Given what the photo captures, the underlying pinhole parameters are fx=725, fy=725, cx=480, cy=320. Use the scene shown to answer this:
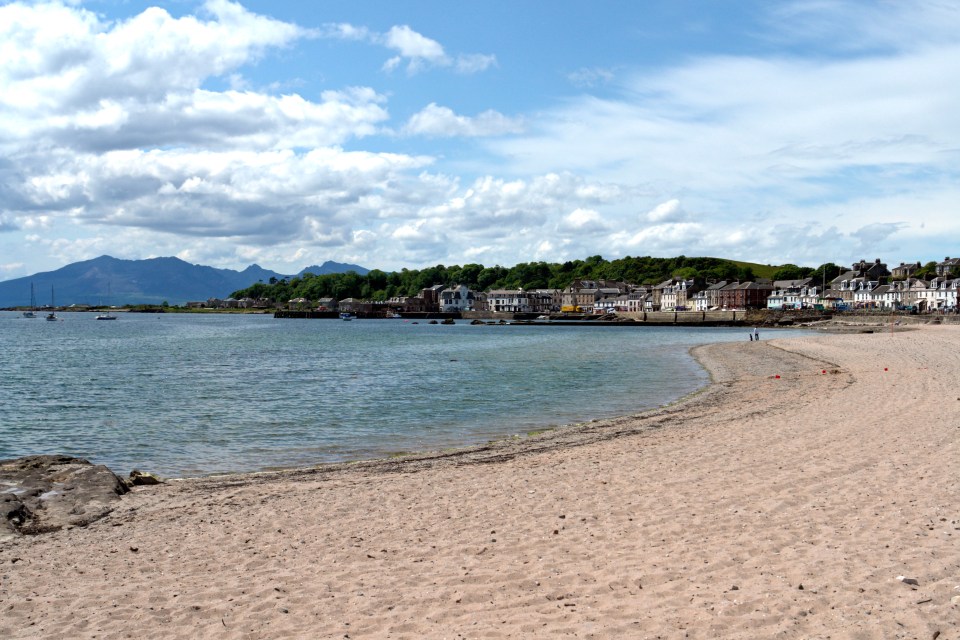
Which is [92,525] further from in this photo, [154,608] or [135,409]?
[135,409]

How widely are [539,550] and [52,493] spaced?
355 inches

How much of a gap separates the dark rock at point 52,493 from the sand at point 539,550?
1.84 ft

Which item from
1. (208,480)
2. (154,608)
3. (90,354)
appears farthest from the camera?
(90,354)

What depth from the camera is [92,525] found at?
11.0 m

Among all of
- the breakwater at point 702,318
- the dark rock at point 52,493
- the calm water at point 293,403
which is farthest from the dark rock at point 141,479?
the breakwater at point 702,318

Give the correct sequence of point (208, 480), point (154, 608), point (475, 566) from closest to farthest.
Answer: point (154, 608), point (475, 566), point (208, 480)

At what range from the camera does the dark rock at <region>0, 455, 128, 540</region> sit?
36.3 ft

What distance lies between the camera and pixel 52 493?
12.6m

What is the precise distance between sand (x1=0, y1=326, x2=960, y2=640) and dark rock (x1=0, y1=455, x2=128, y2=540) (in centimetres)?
56

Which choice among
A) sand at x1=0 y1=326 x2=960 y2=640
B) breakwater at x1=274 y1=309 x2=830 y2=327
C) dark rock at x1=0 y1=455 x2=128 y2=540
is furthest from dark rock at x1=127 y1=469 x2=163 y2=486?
breakwater at x1=274 y1=309 x2=830 y2=327

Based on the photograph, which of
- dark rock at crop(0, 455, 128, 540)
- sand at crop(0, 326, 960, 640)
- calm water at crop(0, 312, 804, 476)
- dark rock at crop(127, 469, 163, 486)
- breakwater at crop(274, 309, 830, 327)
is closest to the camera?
sand at crop(0, 326, 960, 640)

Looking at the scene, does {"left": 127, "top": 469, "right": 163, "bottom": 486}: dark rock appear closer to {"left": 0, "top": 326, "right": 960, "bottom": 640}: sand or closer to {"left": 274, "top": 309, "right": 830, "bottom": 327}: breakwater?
{"left": 0, "top": 326, "right": 960, "bottom": 640}: sand

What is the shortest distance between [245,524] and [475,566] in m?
4.27

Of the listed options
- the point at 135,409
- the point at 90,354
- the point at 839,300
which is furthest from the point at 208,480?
the point at 839,300
